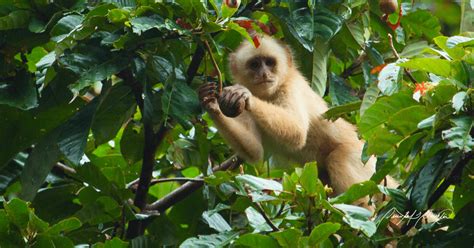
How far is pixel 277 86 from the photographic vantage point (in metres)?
7.29

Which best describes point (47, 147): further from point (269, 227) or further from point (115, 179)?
point (269, 227)

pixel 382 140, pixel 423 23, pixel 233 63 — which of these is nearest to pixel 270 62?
pixel 233 63

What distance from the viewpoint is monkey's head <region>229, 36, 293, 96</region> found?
725 cm

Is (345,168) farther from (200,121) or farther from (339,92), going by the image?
(200,121)

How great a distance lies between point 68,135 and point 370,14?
7.94ft

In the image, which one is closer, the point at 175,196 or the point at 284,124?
the point at 175,196

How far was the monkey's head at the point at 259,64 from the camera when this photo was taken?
7246 mm

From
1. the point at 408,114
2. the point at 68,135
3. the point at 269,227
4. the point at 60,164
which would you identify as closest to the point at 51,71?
the point at 68,135

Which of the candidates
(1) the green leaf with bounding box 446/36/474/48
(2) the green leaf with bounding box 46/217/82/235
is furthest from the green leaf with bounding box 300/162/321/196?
(2) the green leaf with bounding box 46/217/82/235

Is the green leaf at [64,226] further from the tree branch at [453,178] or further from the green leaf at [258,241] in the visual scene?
the tree branch at [453,178]

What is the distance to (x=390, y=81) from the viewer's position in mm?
4758

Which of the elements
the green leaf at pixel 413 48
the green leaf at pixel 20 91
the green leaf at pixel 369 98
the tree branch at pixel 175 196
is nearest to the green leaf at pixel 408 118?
the green leaf at pixel 369 98

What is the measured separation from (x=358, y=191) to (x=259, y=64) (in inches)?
111

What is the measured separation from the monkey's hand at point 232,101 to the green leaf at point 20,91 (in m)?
1.15
